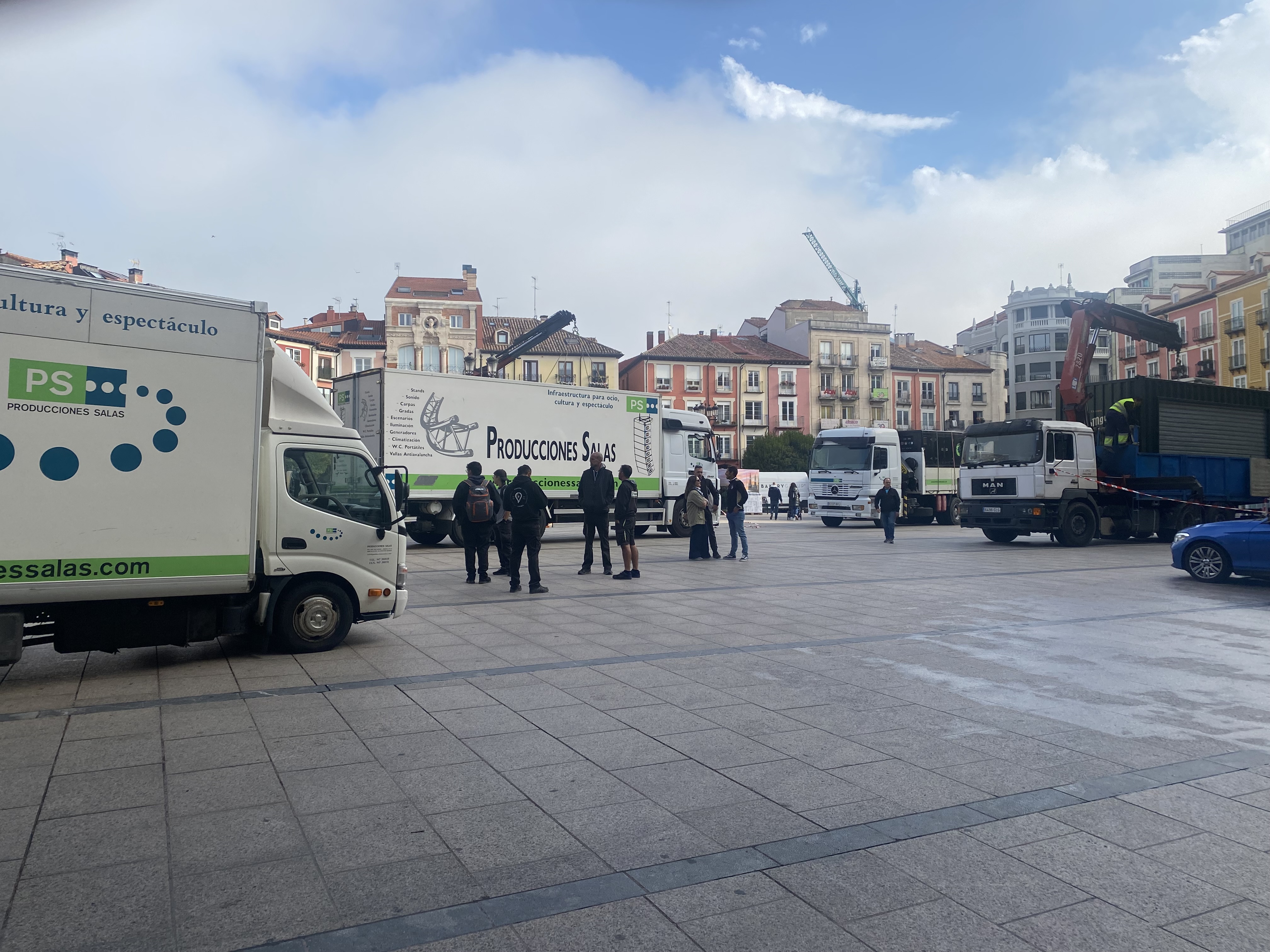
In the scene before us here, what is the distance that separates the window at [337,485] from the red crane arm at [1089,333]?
20223 mm

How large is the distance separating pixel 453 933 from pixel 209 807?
5.78 feet

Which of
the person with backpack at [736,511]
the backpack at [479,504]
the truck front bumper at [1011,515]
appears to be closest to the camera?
the backpack at [479,504]

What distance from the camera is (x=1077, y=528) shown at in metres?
21.2

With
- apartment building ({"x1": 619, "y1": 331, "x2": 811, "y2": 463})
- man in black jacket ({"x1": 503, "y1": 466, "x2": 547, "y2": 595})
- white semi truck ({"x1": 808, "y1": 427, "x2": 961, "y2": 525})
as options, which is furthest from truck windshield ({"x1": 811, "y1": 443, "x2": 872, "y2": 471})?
apartment building ({"x1": 619, "y1": 331, "x2": 811, "y2": 463})

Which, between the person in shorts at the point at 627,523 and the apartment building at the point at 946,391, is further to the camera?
the apartment building at the point at 946,391

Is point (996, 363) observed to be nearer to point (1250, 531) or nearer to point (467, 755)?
point (1250, 531)

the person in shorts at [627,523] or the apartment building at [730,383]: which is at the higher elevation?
the apartment building at [730,383]

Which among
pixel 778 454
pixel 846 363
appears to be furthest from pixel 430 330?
pixel 846 363

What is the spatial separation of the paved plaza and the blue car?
5.02 metres

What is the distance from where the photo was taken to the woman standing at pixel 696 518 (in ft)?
56.6

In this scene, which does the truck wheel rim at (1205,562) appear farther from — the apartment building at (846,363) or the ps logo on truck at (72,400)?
the apartment building at (846,363)

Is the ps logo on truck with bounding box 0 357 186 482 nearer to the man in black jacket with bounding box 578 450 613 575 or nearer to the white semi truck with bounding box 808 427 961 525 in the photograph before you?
the man in black jacket with bounding box 578 450 613 575

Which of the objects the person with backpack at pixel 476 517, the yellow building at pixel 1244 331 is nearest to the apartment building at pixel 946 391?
the yellow building at pixel 1244 331

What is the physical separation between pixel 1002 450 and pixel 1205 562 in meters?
7.89
